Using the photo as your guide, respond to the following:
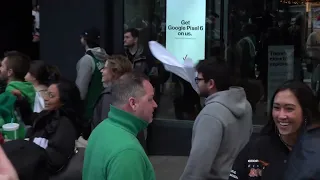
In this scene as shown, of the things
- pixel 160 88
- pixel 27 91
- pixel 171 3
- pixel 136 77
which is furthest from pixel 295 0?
pixel 136 77

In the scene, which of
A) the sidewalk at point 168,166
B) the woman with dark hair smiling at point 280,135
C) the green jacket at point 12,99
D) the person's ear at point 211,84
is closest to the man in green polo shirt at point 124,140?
the woman with dark hair smiling at point 280,135

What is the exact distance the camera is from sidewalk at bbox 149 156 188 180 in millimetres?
7828

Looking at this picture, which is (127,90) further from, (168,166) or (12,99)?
(168,166)

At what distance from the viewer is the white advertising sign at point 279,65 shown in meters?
8.17

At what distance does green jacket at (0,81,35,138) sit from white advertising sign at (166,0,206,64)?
9.86 feet

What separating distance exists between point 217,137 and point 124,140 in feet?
3.88

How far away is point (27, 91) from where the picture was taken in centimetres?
584

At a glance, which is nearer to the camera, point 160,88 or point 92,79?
point 92,79

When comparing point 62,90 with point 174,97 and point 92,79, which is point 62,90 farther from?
point 174,97

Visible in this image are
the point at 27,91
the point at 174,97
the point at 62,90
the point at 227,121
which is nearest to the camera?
the point at 227,121

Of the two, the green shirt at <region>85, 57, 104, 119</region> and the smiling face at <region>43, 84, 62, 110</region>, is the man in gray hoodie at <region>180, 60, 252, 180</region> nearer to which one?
the smiling face at <region>43, 84, 62, 110</region>

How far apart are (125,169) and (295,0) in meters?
5.72

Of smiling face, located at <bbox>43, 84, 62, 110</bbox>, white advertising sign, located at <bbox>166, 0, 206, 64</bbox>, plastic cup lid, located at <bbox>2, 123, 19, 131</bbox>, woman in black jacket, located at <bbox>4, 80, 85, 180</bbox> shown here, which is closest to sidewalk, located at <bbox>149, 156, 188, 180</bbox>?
white advertising sign, located at <bbox>166, 0, 206, 64</bbox>

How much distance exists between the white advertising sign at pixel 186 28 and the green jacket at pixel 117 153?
518 cm
